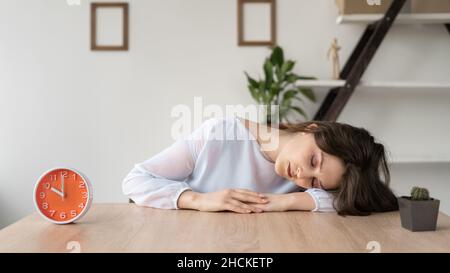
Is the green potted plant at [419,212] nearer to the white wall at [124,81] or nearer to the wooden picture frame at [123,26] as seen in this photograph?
the white wall at [124,81]

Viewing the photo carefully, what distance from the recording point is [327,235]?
3.34ft

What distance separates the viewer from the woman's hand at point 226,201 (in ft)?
4.33

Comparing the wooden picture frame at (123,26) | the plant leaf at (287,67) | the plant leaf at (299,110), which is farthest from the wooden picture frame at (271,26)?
the wooden picture frame at (123,26)

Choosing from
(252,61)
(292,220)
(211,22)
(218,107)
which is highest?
(211,22)

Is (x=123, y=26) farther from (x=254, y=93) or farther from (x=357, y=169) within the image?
(x=357, y=169)

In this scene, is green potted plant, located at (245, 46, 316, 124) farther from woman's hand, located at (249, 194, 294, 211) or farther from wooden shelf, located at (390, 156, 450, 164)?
woman's hand, located at (249, 194, 294, 211)

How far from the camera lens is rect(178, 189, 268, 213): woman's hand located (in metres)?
1.32

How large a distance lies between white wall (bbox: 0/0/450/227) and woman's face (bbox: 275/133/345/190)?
181 cm

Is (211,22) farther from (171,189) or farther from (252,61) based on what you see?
(171,189)

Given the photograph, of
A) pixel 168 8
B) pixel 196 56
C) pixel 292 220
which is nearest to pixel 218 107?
pixel 196 56

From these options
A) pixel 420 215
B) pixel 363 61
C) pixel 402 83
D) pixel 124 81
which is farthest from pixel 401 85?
pixel 420 215

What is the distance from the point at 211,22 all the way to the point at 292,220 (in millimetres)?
2217

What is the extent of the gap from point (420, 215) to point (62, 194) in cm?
81

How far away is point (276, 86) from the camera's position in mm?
2996
